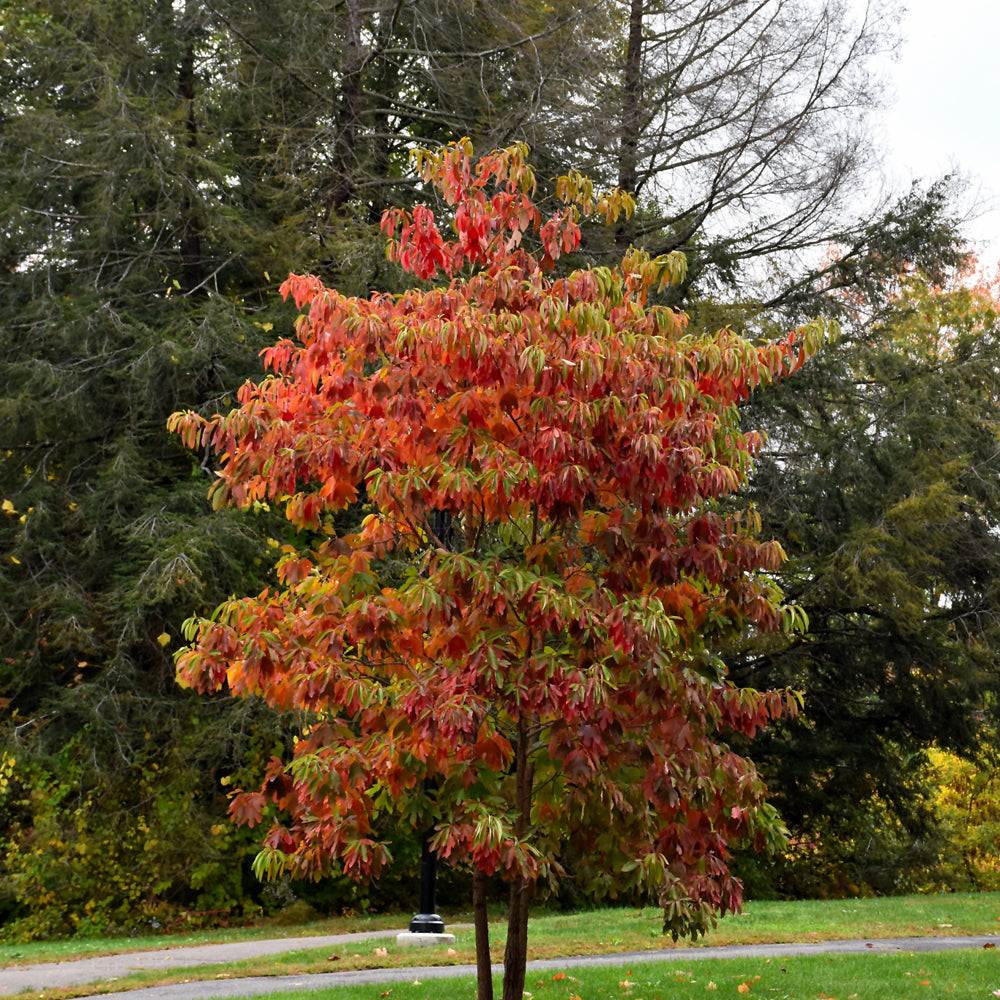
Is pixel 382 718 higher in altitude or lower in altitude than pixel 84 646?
lower

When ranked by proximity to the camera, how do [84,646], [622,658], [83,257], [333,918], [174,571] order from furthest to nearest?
[83,257] < [333,918] < [84,646] < [174,571] < [622,658]

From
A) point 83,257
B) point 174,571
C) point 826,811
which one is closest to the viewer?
point 174,571

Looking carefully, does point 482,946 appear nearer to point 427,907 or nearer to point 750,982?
point 750,982

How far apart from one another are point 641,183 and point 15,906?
1470cm

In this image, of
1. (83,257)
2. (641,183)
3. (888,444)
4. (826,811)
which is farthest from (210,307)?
(826,811)

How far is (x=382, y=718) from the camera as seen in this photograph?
578cm

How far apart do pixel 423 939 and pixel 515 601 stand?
21.8 ft

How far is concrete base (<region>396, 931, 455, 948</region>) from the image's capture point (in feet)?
36.2

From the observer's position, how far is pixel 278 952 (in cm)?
1146

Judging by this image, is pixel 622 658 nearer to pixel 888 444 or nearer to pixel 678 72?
pixel 888 444

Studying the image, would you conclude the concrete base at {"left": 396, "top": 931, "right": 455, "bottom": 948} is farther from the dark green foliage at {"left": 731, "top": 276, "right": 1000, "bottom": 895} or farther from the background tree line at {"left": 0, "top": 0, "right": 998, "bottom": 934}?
the dark green foliage at {"left": 731, "top": 276, "right": 1000, "bottom": 895}

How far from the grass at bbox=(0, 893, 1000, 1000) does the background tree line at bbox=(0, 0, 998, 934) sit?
2.66 metres

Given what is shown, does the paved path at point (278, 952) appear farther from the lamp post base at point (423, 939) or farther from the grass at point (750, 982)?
the lamp post base at point (423, 939)

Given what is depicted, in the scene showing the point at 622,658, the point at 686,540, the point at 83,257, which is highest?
the point at 83,257
